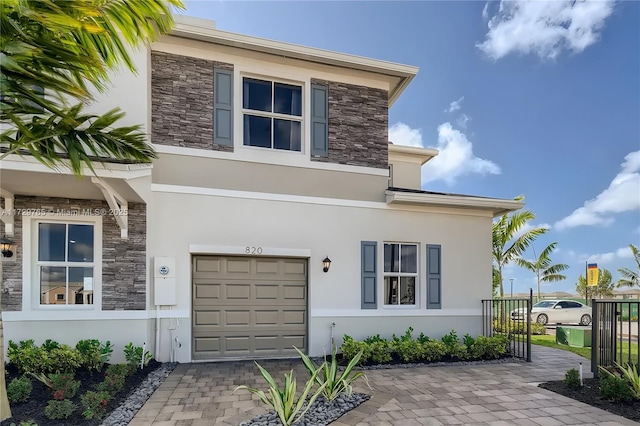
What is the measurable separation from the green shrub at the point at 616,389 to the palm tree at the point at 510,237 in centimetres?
972

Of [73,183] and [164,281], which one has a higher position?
[73,183]

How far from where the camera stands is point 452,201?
8180 mm

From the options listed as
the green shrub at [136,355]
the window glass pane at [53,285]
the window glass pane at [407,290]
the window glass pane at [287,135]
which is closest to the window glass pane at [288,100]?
the window glass pane at [287,135]

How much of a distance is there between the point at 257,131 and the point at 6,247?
491cm

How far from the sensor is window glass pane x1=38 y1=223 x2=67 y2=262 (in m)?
6.43

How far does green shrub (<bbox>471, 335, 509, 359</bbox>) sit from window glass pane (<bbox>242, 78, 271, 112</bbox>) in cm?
673

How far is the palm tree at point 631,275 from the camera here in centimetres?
2111

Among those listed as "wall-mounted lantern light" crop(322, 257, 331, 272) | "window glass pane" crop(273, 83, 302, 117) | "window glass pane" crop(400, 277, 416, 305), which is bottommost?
"window glass pane" crop(400, 277, 416, 305)

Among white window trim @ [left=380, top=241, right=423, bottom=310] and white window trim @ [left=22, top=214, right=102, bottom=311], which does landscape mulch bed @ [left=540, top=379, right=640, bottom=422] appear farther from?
white window trim @ [left=22, top=214, right=102, bottom=311]

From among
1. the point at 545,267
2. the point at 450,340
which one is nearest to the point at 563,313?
the point at 545,267

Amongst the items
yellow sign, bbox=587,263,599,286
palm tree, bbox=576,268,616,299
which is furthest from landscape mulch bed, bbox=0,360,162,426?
palm tree, bbox=576,268,616,299

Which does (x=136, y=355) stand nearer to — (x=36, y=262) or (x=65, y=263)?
(x=65, y=263)

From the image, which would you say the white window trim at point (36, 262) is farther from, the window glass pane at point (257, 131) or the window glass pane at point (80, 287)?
the window glass pane at point (257, 131)

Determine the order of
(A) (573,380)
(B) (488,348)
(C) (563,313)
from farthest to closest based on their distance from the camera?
(C) (563,313) < (B) (488,348) < (A) (573,380)
